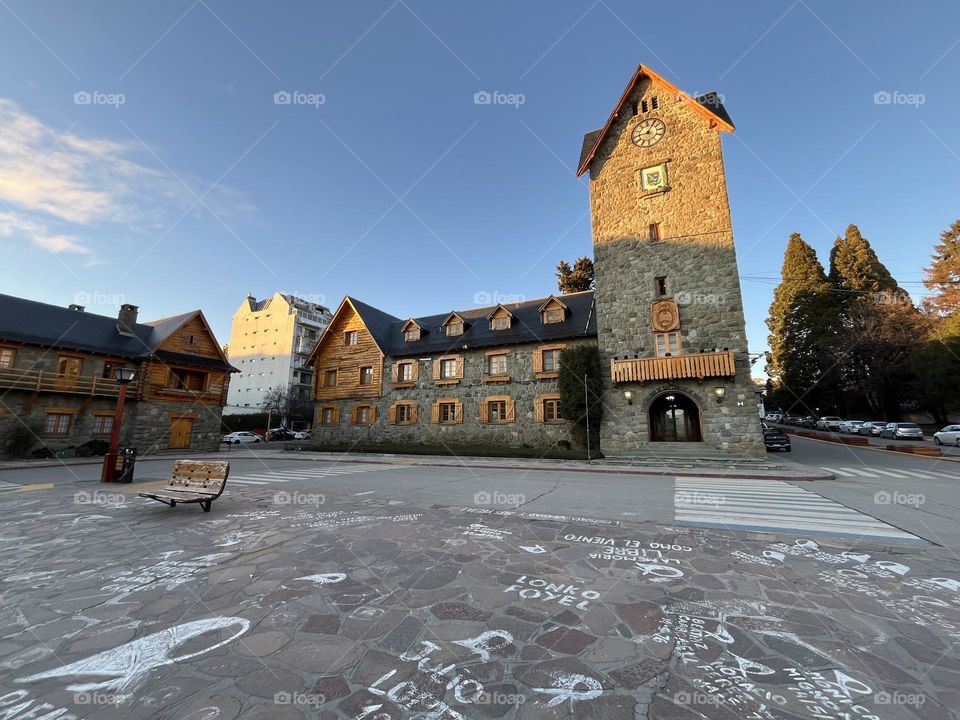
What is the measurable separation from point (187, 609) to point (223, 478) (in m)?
5.07

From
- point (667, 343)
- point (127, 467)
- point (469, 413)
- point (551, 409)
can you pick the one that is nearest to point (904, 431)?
point (667, 343)

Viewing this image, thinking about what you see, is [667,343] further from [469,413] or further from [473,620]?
[473,620]

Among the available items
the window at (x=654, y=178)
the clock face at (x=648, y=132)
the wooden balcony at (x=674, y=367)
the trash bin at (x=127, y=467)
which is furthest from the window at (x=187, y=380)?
the clock face at (x=648, y=132)

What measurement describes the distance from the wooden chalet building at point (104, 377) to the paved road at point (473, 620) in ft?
78.2

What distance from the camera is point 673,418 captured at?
928 inches

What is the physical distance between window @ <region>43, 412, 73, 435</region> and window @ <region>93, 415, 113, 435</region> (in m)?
1.20

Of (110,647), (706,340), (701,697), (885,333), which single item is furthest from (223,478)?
(885,333)

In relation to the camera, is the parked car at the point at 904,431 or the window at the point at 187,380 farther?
the parked car at the point at 904,431

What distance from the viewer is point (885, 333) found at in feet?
118

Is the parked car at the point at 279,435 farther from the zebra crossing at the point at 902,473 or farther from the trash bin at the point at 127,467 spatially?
Answer: the zebra crossing at the point at 902,473

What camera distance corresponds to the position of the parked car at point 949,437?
27.8 metres

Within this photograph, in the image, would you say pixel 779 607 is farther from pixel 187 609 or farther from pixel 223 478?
pixel 223 478

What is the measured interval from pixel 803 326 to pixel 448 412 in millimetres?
43457

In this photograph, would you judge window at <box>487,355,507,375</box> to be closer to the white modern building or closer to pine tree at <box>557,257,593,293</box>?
pine tree at <box>557,257,593,293</box>
